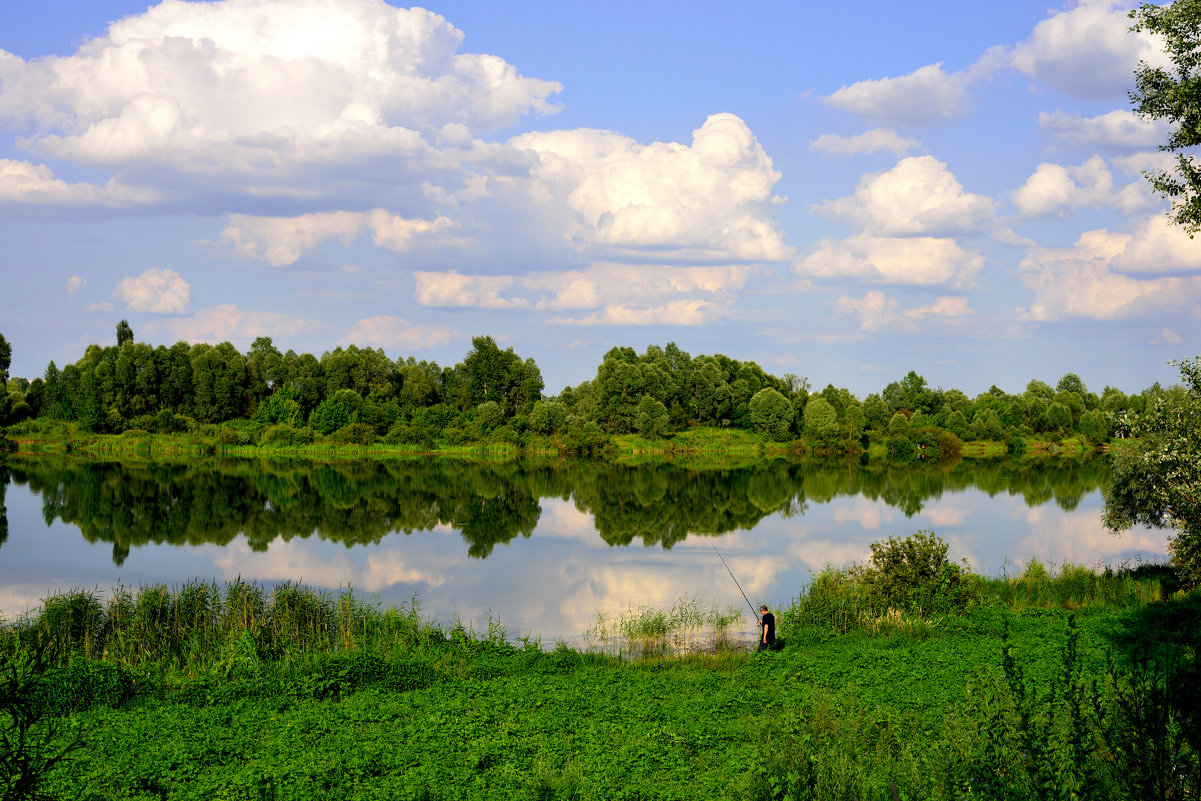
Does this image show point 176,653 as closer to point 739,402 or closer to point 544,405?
point 544,405

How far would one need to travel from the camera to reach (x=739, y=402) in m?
Result: 93.8

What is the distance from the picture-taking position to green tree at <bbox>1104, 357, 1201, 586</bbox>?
14.2 meters

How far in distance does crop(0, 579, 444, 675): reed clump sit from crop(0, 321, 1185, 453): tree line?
209ft

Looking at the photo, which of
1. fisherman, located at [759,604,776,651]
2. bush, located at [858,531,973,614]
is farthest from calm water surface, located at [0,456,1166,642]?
fisherman, located at [759,604,776,651]

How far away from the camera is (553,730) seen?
39.7ft

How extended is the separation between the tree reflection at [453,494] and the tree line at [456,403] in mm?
10235

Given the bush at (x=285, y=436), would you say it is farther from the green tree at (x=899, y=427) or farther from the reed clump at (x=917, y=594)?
the reed clump at (x=917, y=594)

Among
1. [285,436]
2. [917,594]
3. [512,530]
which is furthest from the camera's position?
[285,436]

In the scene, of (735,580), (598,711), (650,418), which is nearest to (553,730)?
(598,711)

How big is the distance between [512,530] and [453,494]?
1227 cm

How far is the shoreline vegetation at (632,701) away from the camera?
719 cm

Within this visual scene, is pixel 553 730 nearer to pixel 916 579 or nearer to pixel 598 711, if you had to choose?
pixel 598 711

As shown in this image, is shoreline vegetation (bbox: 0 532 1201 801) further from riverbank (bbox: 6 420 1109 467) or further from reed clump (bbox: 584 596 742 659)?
riverbank (bbox: 6 420 1109 467)

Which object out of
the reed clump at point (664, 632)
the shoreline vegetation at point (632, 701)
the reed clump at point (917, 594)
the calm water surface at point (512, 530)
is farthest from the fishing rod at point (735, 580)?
the shoreline vegetation at point (632, 701)
